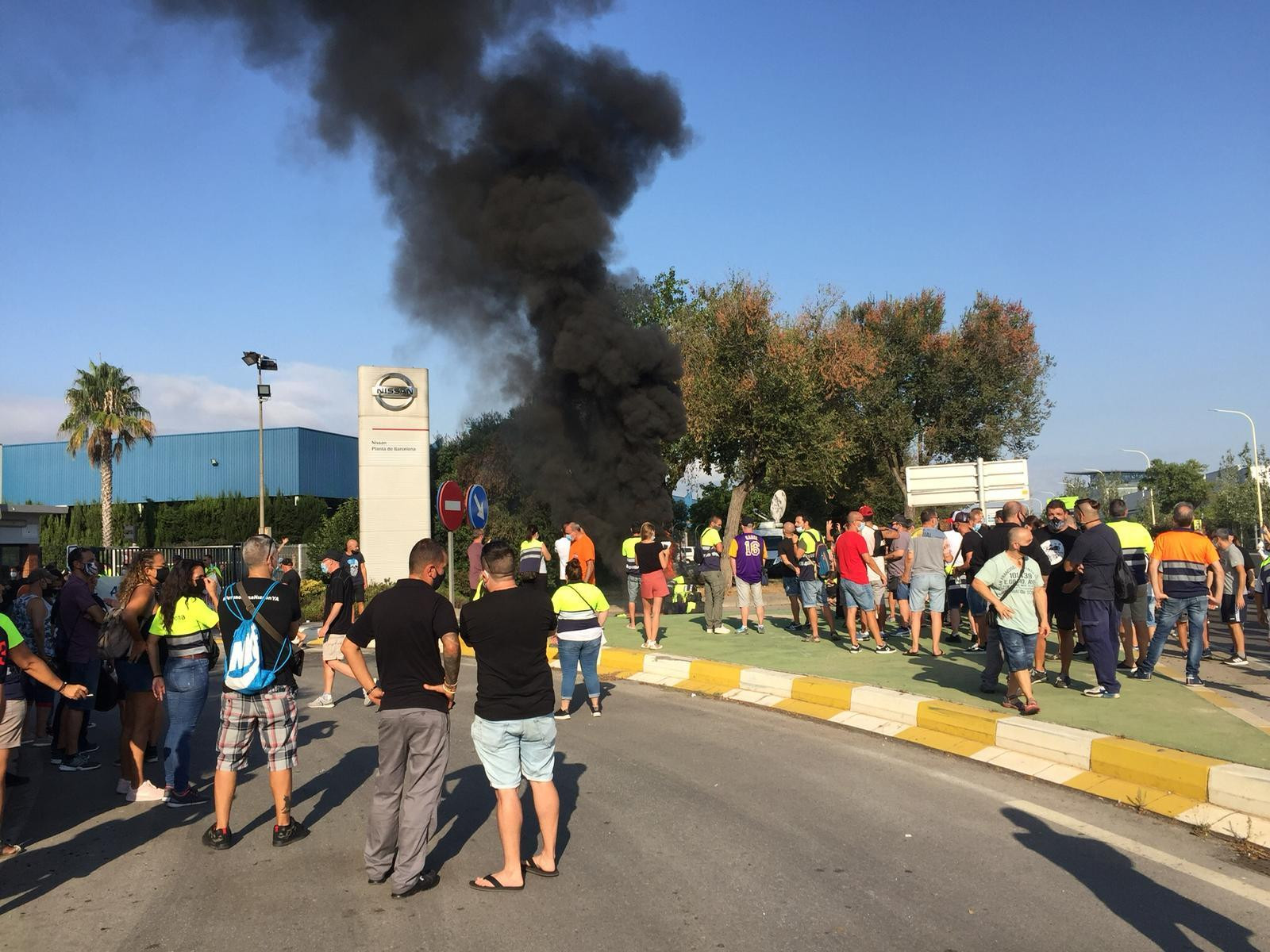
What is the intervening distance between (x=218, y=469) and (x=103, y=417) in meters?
9.50

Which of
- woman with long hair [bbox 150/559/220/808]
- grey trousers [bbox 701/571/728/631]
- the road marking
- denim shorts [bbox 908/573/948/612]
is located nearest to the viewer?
the road marking

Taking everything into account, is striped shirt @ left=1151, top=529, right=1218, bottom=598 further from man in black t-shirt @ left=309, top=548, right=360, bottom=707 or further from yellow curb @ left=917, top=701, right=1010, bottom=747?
man in black t-shirt @ left=309, top=548, right=360, bottom=707

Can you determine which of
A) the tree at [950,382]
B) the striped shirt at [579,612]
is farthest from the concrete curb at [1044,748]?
the tree at [950,382]

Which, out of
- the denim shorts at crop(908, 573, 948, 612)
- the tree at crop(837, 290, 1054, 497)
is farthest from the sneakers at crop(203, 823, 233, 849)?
the tree at crop(837, 290, 1054, 497)

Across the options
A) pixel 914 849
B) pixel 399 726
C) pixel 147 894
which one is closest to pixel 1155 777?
pixel 914 849

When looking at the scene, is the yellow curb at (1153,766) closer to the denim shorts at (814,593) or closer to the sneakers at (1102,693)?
the sneakers at (1102,693)

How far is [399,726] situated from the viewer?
428 centimetres

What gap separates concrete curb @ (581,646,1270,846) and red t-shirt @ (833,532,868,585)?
1627 millimetres

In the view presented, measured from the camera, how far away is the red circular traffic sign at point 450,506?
12.7 metres

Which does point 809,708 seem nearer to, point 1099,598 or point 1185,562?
point 1099,598

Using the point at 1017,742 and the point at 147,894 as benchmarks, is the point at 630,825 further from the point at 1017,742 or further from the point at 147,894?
the point at 1017,742

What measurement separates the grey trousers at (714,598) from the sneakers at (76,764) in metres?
7.33

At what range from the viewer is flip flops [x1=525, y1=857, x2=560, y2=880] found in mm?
4262

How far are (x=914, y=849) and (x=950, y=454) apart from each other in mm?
29770
